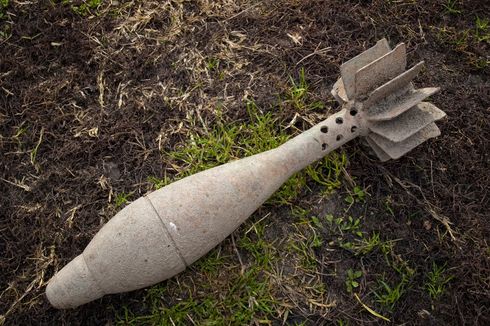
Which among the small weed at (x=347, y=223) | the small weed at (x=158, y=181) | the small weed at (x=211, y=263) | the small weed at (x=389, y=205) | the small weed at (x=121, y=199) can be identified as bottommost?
the small weed at (x=211, y=263)

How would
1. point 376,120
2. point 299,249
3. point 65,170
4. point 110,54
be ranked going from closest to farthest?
point 376,120, point 299,249, point 65,170, point 110,54

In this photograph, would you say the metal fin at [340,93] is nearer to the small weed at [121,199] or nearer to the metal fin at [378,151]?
the metal fin at [378,151]

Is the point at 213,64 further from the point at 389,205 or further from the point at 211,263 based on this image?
the point at 389,205

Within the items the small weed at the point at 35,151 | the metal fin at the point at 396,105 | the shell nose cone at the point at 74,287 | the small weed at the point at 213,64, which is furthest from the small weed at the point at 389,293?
the small weed at the point at 35,151

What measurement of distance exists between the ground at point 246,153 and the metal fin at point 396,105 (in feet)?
1.29

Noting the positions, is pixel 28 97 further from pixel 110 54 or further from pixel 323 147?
pixel 323 147

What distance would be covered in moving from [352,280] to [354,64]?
1165 millimetres

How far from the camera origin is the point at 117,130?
305 cm

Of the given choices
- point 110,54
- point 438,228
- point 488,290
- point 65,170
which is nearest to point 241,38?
point 110,54

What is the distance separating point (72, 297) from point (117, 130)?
105 centimetres

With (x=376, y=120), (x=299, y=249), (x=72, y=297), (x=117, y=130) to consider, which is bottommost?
(x=299, y=249)

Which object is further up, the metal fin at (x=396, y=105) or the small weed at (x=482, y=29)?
the metal fin at (x=396, y=105)

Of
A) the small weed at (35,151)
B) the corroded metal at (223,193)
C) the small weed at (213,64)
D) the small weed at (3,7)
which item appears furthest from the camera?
the small weed at (3,7)

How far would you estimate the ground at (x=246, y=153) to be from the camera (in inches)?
106
